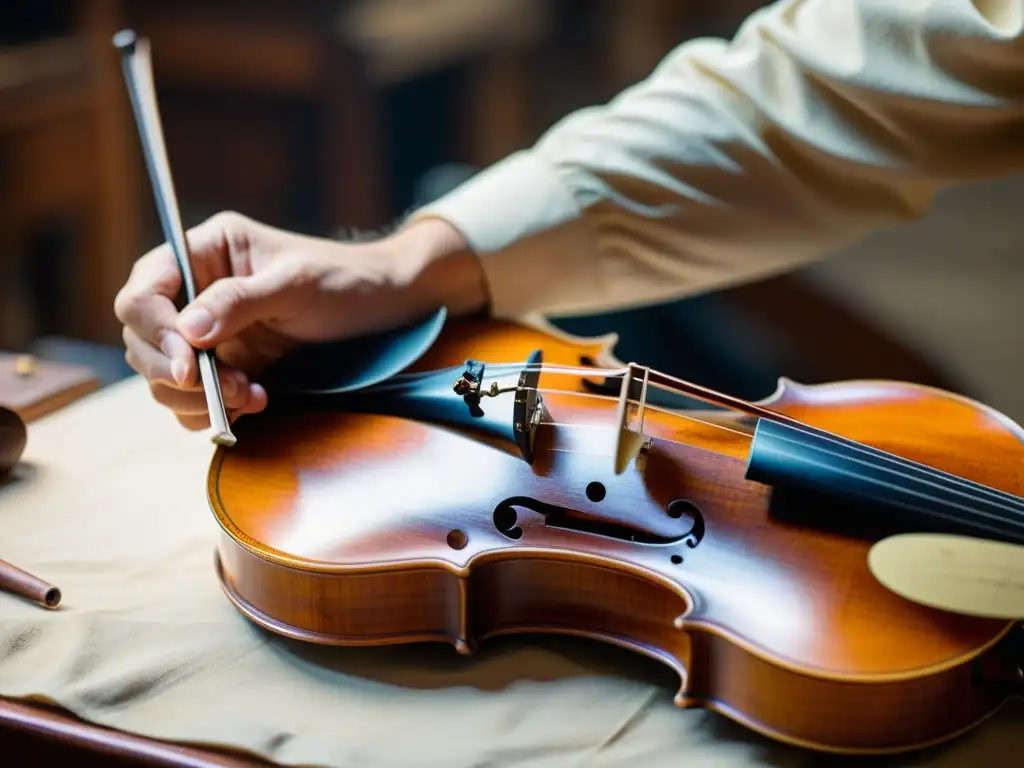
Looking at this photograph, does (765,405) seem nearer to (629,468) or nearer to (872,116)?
(629,468)

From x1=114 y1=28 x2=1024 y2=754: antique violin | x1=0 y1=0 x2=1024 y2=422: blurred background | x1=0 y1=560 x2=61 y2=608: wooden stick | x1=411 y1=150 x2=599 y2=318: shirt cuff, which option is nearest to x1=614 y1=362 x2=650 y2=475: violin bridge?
x1=114 y1=28 x2=1024 y2=754: antique violin

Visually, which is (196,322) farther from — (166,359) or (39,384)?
(39,384)

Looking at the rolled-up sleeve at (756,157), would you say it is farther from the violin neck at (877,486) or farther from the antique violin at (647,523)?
the violin neck at (877,486)

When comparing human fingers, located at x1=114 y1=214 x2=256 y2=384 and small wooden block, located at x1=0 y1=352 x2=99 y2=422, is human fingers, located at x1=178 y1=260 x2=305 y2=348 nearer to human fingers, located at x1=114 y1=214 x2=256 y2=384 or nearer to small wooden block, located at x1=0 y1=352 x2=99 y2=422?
human fingers, located at x1=114 y1=214 x2=256 y2=384

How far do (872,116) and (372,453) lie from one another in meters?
0.40

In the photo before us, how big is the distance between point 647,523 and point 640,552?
0.02 m

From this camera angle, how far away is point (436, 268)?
682mm

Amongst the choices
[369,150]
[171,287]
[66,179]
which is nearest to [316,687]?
[171,287]

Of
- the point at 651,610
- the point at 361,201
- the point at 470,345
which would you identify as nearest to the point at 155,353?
the point at 470,345

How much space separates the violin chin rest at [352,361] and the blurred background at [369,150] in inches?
22.7

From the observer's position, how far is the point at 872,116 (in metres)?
0.65

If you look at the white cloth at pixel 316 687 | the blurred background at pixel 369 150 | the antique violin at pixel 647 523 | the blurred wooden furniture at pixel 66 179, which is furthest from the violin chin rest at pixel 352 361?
the blurred wooden furniture at pixel 66 179

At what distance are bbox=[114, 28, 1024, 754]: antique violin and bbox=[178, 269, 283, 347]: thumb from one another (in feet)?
0.18

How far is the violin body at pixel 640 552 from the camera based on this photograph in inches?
16.8
